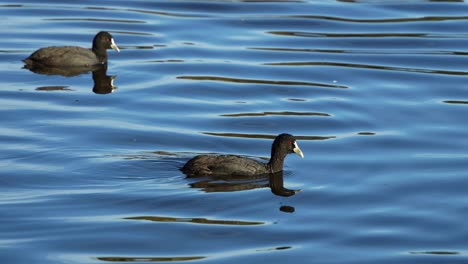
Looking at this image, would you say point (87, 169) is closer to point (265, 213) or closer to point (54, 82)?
point (265, 213)

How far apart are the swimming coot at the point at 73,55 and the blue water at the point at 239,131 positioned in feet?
1.41

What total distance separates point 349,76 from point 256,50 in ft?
9.85

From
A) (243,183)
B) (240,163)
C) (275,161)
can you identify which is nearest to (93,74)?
(275,161)

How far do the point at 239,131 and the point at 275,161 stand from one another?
253 cm

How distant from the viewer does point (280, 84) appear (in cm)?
2564

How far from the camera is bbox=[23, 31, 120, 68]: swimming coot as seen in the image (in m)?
26.5

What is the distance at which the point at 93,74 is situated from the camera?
2672 cm

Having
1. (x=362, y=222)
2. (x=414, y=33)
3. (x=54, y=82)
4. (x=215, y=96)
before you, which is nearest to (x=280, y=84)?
(x=215, y=96)

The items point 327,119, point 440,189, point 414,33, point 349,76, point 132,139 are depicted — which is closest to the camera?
point 440,189

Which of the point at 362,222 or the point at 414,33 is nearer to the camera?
the point at 362,222

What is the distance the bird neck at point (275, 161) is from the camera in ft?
64.5

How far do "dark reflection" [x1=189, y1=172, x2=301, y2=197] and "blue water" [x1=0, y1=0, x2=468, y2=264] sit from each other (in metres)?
0.04

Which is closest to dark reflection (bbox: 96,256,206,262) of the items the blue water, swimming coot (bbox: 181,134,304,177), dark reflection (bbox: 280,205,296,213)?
the blue water

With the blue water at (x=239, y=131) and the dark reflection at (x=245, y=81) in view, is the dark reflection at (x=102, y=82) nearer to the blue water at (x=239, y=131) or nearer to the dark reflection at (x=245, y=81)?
the blue water at (x=239, y=131)
